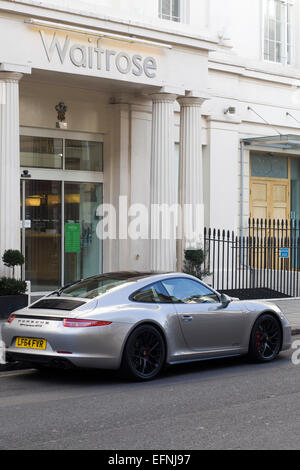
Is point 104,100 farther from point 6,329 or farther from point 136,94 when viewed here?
point 6,329

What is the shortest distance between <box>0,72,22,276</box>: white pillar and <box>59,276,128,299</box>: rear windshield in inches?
193

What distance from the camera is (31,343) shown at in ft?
30.5

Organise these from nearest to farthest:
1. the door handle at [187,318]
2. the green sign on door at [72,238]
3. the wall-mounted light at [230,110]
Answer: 1. the door handle at [187,318]
2. the green sign on door at [72,238]
3. the wall-mounted light at [230,110]

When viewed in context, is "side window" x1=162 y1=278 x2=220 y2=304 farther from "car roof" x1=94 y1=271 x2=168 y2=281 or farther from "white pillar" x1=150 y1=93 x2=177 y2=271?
"white pillar" x1=150 y1=93 x2=177 y2=271

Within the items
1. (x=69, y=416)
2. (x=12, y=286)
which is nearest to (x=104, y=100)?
(x=12, y=286)

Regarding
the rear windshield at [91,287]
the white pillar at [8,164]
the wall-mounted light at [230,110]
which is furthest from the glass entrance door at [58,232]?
the rear windshield at [91,287]

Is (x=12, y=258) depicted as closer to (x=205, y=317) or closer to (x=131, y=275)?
(x=131, y=275)

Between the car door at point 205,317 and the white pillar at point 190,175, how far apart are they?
7432 millimetres

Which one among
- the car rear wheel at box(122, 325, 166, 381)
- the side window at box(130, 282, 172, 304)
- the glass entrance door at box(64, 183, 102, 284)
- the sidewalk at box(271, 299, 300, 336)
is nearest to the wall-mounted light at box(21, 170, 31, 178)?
the glass entrance door at box(64, 183, 102, 284)

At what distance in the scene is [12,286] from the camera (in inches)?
578

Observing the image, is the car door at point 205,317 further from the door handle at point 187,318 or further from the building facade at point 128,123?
the building facade at point 128,123

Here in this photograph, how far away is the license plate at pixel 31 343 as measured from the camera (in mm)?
9156

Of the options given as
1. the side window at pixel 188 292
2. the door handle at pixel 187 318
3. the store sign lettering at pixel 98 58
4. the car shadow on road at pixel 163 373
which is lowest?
the car shadow on road at pixel 163 373

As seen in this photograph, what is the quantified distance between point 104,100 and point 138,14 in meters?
2.51
